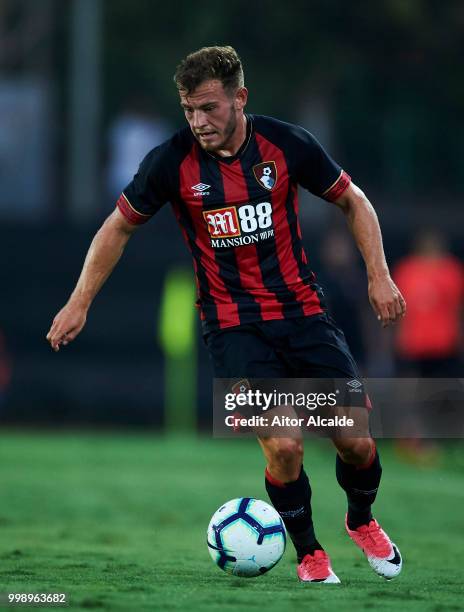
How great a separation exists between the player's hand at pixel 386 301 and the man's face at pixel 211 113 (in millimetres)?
933

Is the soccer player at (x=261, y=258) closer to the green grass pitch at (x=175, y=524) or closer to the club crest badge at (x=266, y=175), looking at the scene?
the club crest badge at (x=266, y=175)

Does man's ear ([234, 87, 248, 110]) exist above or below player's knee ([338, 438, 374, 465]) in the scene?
above

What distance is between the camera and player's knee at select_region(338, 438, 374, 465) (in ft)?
22.0

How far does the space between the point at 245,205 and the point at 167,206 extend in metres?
10.1

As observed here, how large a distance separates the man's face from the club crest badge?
20 cm

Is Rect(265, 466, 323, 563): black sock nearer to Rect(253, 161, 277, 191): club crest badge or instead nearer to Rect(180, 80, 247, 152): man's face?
Rect(253, 161, 277, 191): club crest badge

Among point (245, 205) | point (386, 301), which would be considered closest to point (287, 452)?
point (386, 301)

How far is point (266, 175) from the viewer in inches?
263

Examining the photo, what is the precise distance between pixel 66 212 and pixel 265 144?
32.7 feet

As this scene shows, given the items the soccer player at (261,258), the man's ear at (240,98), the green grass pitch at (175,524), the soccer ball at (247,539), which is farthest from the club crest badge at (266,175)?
the green grass pitch at (175,524)

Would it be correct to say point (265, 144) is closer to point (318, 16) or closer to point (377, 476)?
point (377, 476)

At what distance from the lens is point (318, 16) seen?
18.8 metres

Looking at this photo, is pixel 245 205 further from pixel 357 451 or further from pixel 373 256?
pixel 357 451

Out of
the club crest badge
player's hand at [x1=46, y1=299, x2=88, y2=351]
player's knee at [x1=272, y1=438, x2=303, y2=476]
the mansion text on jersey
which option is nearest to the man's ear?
the club crest badge
